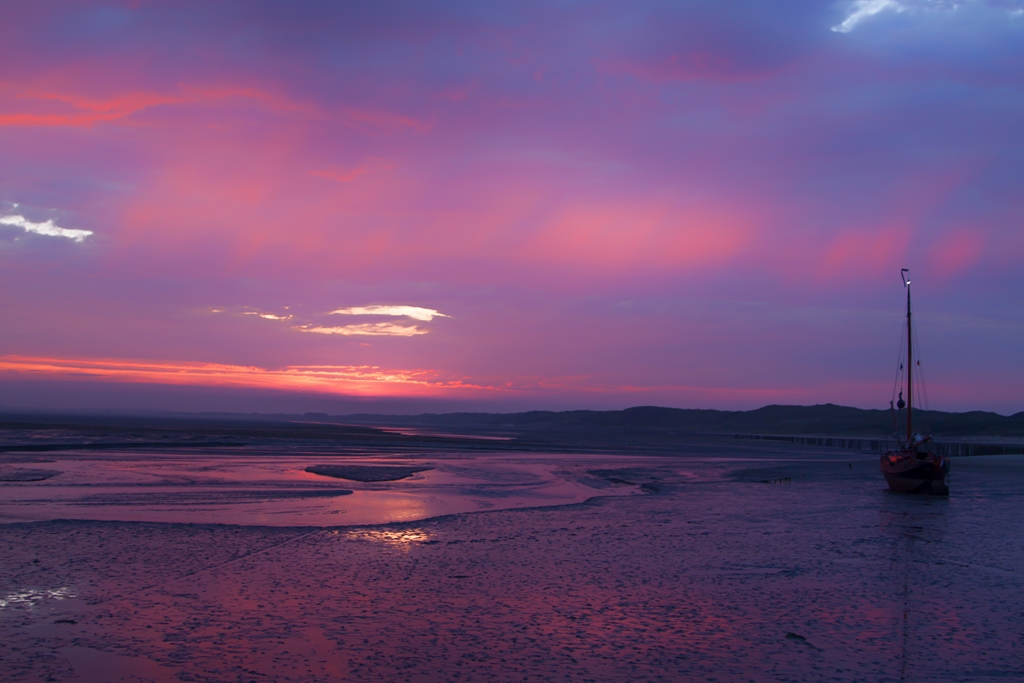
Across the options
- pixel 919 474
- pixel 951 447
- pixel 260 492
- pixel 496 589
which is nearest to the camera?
pixel 496 589

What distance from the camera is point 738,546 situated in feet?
58.4

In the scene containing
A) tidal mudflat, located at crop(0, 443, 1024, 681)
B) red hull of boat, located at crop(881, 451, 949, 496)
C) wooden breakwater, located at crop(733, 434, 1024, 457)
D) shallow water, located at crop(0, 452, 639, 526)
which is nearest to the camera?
tidal mudflat, located at crop(0, 443, 1024, 681)

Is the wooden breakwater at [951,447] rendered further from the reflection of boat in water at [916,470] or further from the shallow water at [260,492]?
the shallow water at [260,492]

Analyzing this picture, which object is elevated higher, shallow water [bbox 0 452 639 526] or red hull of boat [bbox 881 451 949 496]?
red hull of boat [bbox 881 451 949 496]

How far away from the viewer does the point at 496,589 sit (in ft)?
43.0

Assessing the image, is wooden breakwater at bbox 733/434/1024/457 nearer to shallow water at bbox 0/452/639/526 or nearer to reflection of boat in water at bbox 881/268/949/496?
reflection of boat in water at bbox 881/268/949/496

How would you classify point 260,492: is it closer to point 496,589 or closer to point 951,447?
point 496,589

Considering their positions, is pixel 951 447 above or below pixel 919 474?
below

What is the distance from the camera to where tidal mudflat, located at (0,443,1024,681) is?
9.24 m

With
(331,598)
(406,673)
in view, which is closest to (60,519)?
(331,598)

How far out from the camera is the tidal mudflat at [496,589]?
924 centimetres

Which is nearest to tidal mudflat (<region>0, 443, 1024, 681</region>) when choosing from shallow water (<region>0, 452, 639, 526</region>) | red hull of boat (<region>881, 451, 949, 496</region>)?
shallow water (<region>0, 452, 639, 526</region>)

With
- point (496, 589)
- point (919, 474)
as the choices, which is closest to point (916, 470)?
point (919, 474)

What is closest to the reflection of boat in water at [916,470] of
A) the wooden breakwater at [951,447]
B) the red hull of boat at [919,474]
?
the red hull of boat at [919,474]
